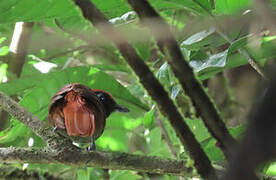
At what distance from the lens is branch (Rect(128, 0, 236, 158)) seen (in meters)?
0.31

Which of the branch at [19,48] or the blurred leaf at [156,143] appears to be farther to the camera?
the branch at [19,48]

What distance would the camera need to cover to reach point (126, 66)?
0.44 meters

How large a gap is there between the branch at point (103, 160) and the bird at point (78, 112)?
11 centimetres

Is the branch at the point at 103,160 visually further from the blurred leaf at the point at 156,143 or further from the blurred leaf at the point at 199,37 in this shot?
the blurred leaf at the point at 156,143

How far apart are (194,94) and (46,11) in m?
0.63

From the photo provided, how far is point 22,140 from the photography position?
1.17 metres

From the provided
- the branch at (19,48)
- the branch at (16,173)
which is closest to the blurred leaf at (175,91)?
the branch at (16,173)

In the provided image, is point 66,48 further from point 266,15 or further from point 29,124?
point 266,15

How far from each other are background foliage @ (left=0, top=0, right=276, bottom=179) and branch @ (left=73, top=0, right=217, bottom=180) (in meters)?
0.04

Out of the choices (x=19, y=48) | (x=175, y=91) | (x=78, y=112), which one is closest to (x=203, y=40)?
(x=175, y=91)

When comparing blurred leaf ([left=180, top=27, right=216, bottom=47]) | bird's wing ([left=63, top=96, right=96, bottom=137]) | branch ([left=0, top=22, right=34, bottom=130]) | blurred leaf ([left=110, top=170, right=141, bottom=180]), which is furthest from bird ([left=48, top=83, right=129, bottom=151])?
branch ([left=0, top=22, right=34, bottom=130])

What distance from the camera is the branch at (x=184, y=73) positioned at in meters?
0.31

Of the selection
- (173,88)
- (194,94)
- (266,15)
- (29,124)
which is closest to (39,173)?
(29,124)

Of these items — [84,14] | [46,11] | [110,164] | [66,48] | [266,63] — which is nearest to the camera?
[84,14]
